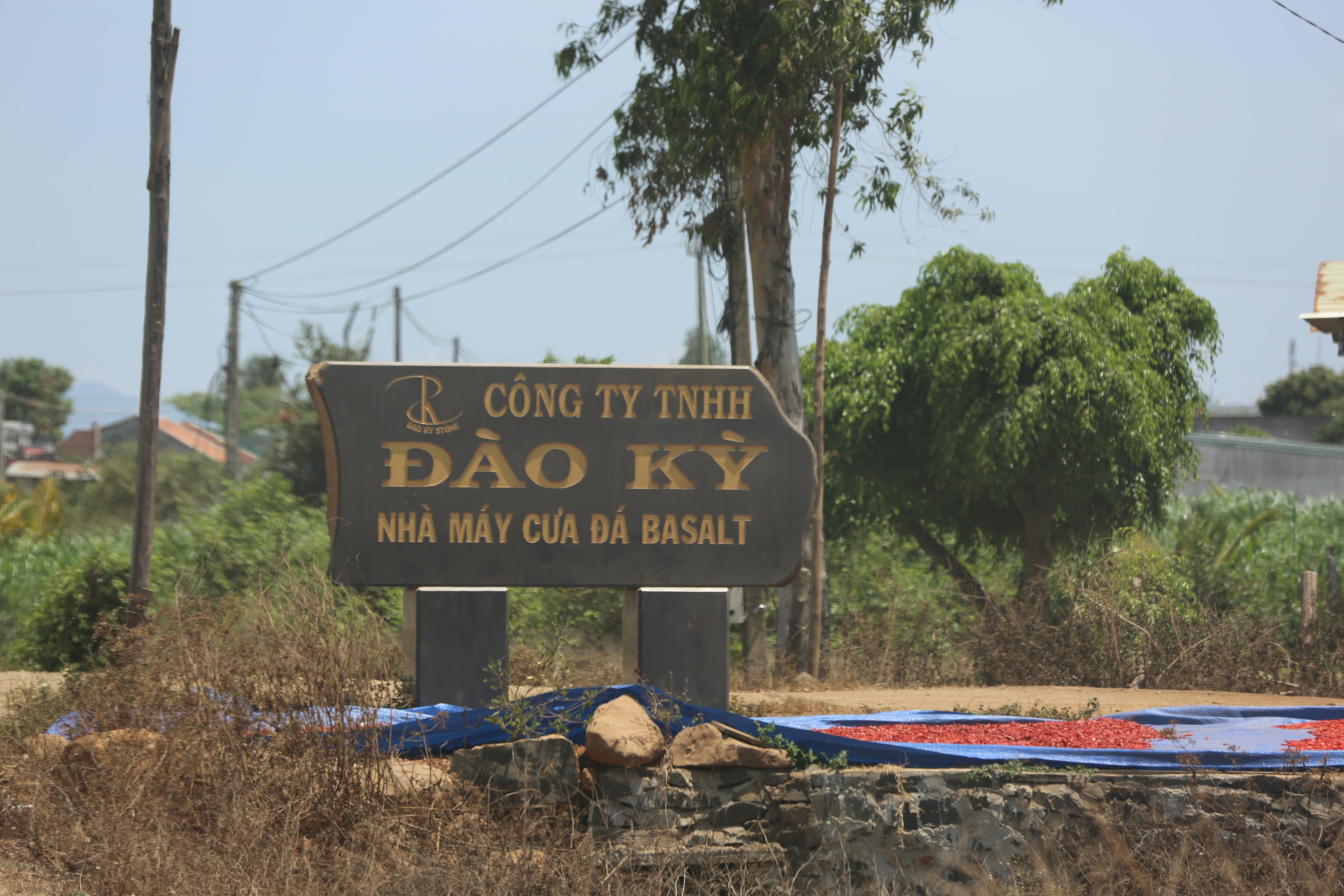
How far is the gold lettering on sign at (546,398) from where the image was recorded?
830 cm

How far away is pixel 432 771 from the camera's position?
6590 millimetres

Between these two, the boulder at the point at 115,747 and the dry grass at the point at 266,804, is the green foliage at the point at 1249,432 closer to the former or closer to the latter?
the dry grass at the point at 266,804

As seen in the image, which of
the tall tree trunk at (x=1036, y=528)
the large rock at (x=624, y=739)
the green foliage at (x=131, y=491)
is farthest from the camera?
the green foliage at (x=131, y=491)

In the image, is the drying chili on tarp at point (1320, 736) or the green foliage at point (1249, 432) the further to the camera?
the green foliage at point (1249, 432)

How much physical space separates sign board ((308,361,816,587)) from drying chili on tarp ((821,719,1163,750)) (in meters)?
1.33

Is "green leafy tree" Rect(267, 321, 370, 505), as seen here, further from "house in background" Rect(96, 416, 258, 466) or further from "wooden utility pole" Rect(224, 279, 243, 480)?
"house in background" Rect(96, 416, 258, 466)

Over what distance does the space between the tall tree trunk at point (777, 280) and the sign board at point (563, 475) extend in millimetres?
5597

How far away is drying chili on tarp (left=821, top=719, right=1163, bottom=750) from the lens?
726cm

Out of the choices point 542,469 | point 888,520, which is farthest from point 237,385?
point 542,469

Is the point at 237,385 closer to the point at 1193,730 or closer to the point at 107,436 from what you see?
the point at 1193,730

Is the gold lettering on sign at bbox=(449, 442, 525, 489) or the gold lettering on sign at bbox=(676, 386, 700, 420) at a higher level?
the gold lettering on sign at bbox=(676, 386, 700, 420)

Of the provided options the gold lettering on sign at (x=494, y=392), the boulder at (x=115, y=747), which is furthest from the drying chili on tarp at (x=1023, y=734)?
the boulder at (x=115, y=747)

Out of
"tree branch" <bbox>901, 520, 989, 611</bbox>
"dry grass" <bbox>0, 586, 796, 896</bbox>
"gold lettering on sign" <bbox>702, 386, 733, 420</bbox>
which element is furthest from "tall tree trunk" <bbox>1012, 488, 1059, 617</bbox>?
"dry grass" <bbox>0, 586, 796, 896</bbox>

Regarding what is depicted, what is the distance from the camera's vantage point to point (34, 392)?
72.9 m
